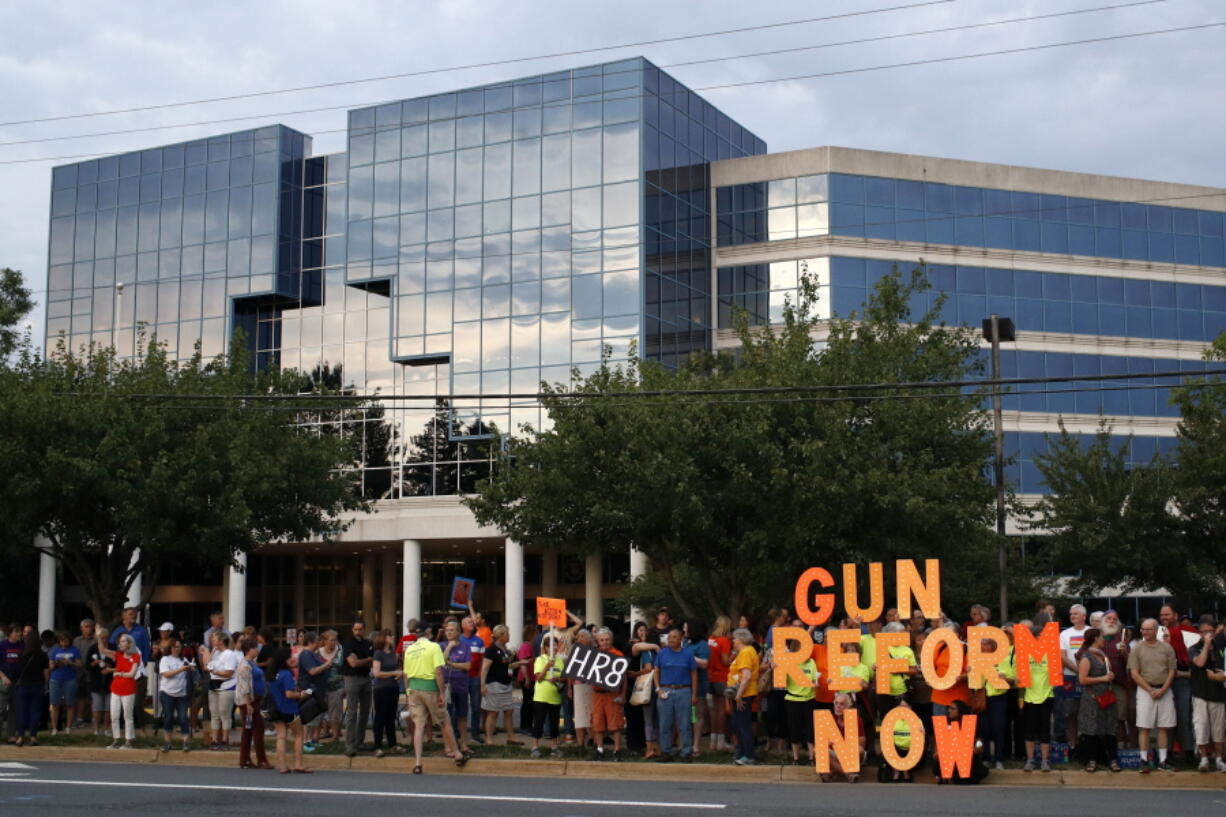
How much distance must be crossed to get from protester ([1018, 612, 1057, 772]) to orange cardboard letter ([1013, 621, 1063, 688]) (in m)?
0.06

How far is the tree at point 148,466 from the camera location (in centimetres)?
2894

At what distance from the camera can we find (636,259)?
47.7 metres

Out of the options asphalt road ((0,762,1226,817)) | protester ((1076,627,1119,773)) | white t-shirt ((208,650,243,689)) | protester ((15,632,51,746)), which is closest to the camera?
asphalt road ((0,762,1226,817))

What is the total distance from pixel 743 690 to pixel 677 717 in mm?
1062

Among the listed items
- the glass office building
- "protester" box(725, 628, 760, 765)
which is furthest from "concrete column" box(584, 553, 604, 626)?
"protester" box(725, 628, 760, 765)

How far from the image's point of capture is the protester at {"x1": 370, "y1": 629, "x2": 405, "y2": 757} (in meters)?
19.2

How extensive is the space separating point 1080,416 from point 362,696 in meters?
34.9

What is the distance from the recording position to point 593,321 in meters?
48.0

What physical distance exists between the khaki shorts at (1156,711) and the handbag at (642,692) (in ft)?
20.0

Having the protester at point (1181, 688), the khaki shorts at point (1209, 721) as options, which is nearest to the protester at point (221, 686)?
the protester at point (1181, 688)

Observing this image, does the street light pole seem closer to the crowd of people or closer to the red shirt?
the crowd of people

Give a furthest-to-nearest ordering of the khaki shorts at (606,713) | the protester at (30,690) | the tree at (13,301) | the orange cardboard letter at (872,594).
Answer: the tree at (13,301) < the protester at (30,690) < the khaki shorts at (606,713) < the orange cardboard letter at (872,594)

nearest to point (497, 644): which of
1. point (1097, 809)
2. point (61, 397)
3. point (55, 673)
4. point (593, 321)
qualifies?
point (55, 673)

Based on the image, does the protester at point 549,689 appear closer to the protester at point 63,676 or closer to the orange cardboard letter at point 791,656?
the orange cardboard letter at point 791,656
